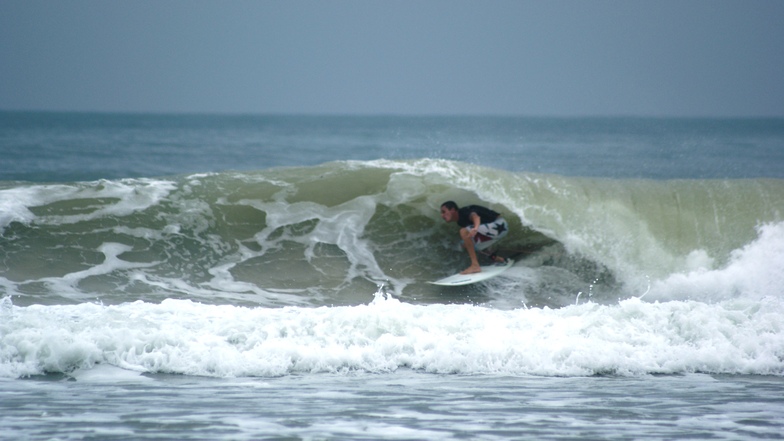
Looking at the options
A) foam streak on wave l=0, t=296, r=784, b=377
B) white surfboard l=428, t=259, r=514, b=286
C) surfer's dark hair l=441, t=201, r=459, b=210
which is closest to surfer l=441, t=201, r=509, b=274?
surfer's dark hair l=441, t=201, r=459, b=210

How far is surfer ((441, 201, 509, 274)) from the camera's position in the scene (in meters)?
10.0

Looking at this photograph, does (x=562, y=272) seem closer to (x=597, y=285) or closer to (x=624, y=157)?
(x=597, y=285)

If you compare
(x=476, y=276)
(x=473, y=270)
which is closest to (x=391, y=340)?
(x=476, y=276)

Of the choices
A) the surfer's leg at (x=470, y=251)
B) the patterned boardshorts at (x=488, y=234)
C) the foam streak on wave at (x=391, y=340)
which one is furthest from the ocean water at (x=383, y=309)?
the surfer's leg at (x=470, y=251)

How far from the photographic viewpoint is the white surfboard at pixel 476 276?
957 cm

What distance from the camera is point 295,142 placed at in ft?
121

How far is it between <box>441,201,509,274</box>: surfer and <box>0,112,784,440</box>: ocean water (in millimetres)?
A: 243

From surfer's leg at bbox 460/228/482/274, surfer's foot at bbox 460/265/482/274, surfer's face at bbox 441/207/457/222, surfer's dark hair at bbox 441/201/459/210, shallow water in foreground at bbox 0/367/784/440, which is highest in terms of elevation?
surfer's dark hair at bbox 441/201/459/210

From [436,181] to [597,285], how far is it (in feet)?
9.19

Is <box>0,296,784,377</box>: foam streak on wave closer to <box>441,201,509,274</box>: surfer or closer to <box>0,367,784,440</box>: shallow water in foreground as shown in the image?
<box>0,367,784,440</box>: shallow water in foreground

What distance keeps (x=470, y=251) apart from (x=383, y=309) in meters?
2.92

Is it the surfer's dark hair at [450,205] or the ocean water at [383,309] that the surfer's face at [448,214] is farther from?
the ocean water at [383,309]

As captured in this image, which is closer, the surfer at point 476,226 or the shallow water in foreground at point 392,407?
the shallow water in foreground at point 392,407

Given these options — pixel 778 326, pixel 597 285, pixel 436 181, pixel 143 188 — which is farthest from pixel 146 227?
pixel 778 326
